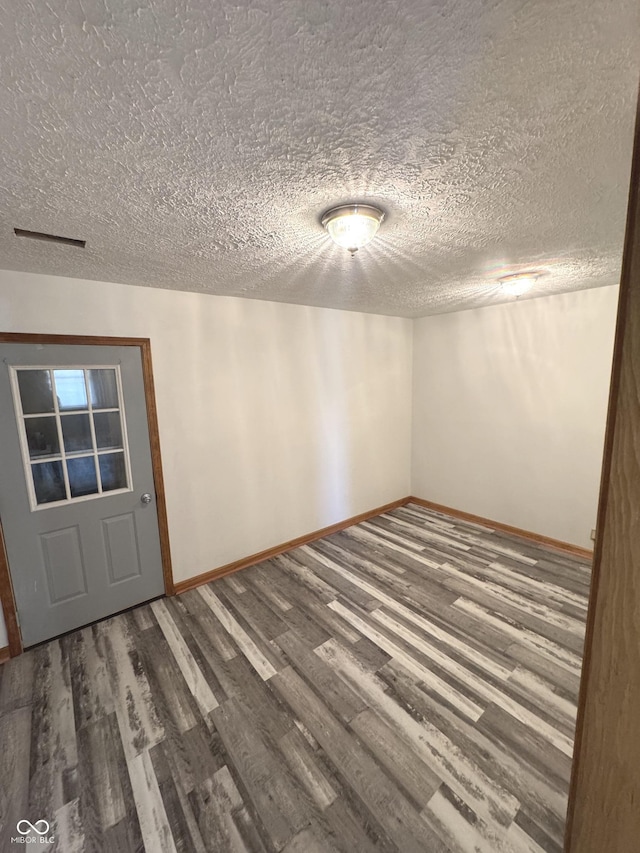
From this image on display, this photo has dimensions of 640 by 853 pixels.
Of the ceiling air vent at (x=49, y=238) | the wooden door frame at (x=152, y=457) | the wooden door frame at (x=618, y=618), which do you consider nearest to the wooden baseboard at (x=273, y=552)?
the wooden door frame at (x=152, y=457)

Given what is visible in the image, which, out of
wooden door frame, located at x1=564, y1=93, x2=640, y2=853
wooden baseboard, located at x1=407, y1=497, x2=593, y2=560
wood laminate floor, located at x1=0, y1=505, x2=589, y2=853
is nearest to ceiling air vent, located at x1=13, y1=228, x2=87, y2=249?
wooden door frame, located at x1=564, y1=93, x2=640, y2=853

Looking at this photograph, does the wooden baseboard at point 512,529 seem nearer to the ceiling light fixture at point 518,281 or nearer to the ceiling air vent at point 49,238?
the ceiling light fixture at point 518,281

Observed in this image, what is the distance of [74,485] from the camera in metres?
2.31

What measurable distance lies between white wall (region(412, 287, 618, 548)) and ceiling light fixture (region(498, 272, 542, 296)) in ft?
2.55

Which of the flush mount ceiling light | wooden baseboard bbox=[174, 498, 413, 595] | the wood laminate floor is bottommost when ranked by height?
the wood laminate floor

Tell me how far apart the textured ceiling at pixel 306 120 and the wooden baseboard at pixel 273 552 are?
250 cm

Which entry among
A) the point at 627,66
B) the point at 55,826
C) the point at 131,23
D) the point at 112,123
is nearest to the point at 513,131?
the point at 627,66

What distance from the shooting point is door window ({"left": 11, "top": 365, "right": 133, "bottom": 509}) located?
83.5 inches

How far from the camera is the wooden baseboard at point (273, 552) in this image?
2.85 meters

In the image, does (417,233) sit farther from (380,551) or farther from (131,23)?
(380,551)

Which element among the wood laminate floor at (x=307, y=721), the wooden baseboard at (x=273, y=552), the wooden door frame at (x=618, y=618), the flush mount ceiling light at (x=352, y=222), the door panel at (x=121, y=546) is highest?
the flush mount ceiling light at (x=352, y=222)

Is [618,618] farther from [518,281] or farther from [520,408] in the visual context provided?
[520,408]

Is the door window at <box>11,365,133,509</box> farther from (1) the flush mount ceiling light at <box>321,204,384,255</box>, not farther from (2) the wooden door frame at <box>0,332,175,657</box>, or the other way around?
(1) the flush mount ceiling light at <box>321,204,384,255</box>

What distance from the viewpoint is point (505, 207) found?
1430 mm
